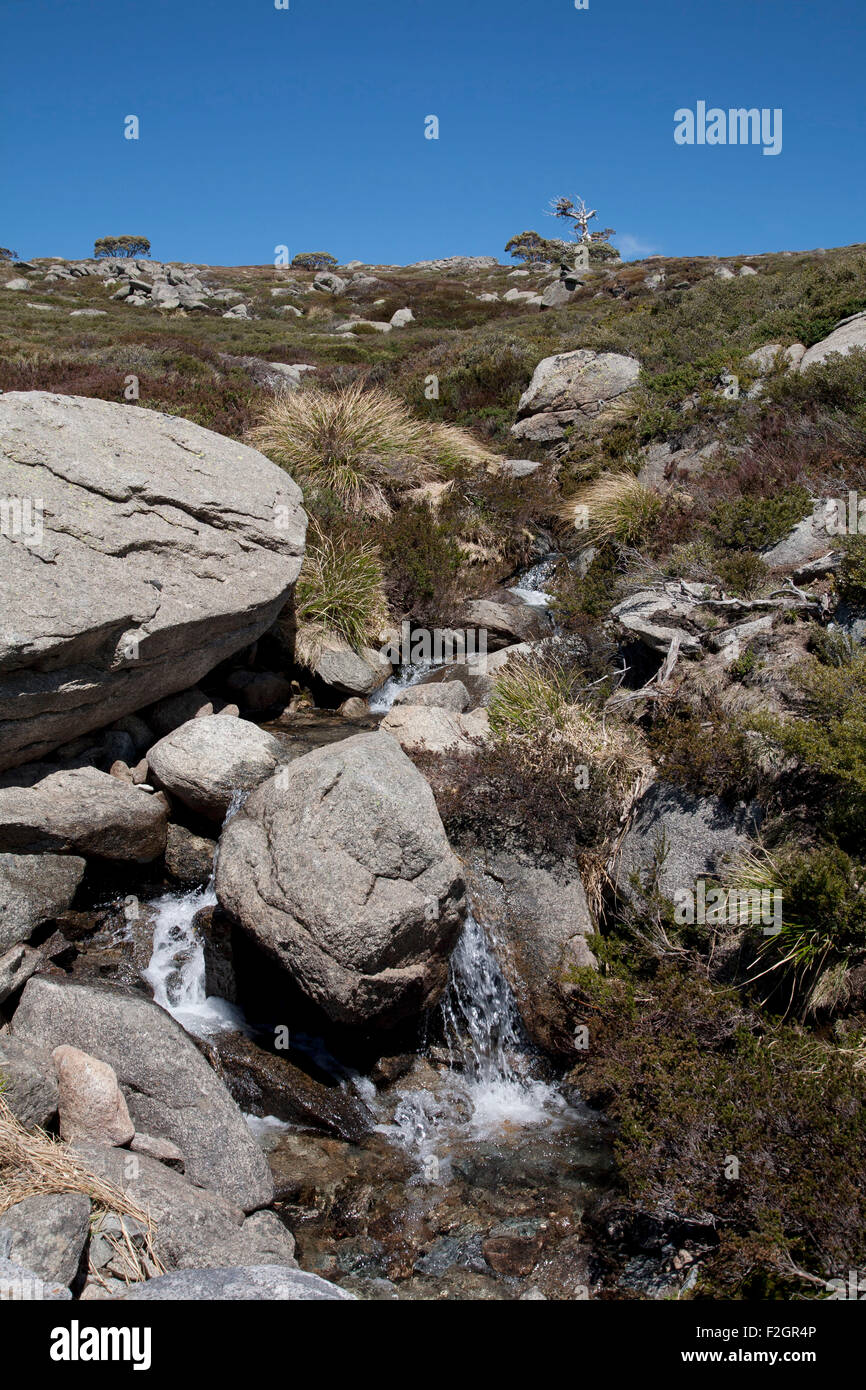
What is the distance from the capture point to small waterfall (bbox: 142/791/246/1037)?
718 centimetres

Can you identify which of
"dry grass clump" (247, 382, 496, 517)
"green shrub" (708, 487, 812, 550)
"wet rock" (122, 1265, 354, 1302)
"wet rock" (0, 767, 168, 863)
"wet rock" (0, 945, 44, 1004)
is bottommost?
"wet rock" (122, 1265, 354, 1302)

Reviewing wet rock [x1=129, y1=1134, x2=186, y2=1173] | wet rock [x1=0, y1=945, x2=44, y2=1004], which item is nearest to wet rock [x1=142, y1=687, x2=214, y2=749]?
wet rock [x1=0, y1=945, x2=44, y2=1004]

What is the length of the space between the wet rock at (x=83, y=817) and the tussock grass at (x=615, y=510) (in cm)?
802

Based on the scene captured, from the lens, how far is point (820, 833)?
6.68 meters

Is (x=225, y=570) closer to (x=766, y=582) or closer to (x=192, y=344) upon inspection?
(x=766, y=582)

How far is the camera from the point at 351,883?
666 centimetres

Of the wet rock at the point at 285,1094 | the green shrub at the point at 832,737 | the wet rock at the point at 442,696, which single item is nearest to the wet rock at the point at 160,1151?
the wet rock at the point at 285,1094

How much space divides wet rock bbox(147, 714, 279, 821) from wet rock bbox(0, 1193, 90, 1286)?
14.2 ft

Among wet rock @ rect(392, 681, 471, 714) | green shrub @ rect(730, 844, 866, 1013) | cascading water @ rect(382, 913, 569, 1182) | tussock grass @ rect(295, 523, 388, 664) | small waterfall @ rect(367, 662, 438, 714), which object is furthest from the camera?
tussock grass @ rect(295, 523, 388, 664)

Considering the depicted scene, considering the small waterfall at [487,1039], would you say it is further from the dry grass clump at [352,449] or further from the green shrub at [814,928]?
the dry grass clump at [352,449]

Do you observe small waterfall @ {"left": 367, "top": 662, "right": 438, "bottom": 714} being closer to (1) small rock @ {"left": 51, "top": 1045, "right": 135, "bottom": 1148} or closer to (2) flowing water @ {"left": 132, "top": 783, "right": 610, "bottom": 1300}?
(2) flowing water @ {"left": 132, "top": 783, "right": 610, "bottom": 1300}

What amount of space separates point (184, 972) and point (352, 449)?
10.5 m
